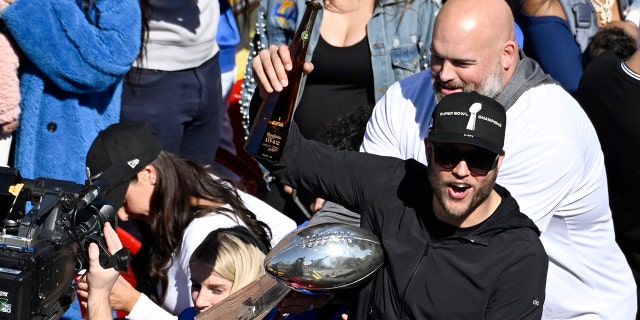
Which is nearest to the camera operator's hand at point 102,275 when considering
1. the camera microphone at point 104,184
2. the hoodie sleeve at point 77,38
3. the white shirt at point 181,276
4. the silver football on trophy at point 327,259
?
the camera microphone at point 104,184

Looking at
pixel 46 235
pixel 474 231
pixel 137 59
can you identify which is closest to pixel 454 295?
pixel 474 231

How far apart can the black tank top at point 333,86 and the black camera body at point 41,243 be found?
1459 millimetres

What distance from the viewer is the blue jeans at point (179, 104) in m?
4.96

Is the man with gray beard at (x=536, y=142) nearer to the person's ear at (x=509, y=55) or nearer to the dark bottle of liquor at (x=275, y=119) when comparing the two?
the person's ear at (x=509, y=55)

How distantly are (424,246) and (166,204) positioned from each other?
161 centimetres

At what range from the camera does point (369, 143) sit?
3.93 metres

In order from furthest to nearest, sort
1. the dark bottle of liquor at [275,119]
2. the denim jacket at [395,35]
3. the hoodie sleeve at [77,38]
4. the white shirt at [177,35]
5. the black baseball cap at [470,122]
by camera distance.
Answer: the white shirt at [177,35], the denim jacket at [395,35], the hoodie sleeve at [77,38], the dark bottle of liquor at [275,119], the black baseball cap at [470,122]

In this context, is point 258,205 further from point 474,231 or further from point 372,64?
point 474,231

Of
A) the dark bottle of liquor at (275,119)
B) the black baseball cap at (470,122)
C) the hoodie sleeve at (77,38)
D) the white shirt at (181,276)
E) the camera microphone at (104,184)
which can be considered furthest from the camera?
the hoodie sleeve at (77,38)

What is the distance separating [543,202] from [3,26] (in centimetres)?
231

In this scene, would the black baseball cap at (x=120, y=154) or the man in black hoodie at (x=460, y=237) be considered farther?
the black baseball cap at (x=120, y=154)

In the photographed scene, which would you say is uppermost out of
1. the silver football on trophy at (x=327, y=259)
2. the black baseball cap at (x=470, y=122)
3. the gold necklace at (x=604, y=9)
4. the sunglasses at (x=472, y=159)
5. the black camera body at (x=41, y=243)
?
the black baseball cap at (x=470, y=122)

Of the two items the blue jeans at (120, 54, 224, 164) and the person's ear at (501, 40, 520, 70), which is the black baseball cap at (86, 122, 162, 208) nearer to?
the blue jeans at (120, 54, 224, 164)

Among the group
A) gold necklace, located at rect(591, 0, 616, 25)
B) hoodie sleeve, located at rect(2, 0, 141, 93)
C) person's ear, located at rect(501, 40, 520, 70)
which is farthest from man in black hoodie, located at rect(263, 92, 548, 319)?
gold necklace, located at rect(591, 0, 616, 25)
